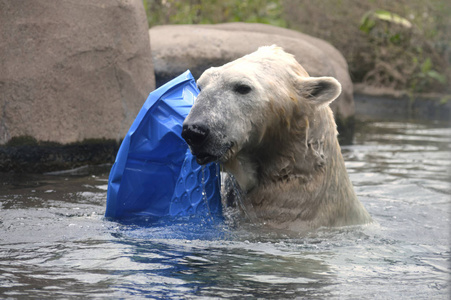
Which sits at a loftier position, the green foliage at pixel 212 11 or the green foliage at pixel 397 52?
the green foliage at pixel 212 11

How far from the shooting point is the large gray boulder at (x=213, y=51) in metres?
8.60

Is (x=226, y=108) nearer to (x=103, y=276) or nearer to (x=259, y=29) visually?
(x=103, y=276)

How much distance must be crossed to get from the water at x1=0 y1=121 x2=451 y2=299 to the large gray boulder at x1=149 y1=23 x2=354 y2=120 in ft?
11.2

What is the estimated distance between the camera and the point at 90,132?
6363mm

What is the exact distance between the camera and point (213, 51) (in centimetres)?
866

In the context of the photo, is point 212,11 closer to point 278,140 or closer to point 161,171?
point 161,171

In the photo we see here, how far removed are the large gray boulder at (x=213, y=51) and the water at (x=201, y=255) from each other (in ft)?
11.2

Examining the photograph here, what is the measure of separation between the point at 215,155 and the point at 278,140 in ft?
1.61

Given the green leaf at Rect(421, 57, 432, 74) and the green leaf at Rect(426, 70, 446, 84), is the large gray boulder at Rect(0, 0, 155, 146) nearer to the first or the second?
the green leaf at Rect(426, 70, 446, 84)

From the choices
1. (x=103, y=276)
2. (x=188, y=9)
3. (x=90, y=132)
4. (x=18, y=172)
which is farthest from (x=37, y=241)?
(x=188, y=9)

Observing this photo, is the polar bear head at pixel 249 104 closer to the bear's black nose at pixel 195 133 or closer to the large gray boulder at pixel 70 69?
the bear's black nose at pixel 195 133

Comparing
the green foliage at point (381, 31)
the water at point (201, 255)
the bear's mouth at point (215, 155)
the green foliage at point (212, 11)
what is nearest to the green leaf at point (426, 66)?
the green foliage at point (381, 31)

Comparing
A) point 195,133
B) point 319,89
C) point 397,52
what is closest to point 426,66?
point 397,52

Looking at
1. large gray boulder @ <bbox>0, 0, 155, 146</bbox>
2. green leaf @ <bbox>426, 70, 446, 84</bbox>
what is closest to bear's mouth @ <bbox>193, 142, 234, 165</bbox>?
large gray boulder @ <bbox>0, 0, 155, 146</bbox>
